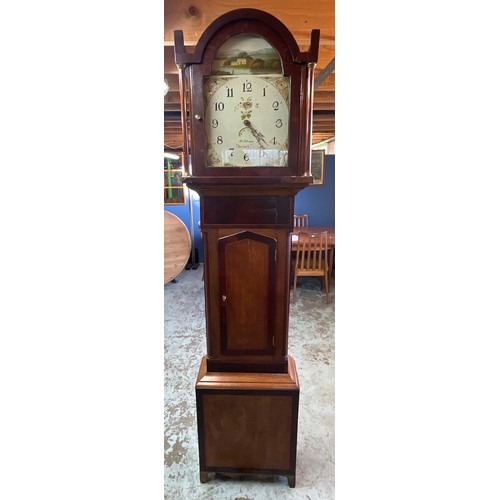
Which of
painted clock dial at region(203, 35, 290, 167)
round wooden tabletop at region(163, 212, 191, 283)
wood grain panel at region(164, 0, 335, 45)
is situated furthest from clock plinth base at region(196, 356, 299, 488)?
round wooden tabletop at region(163, 212, 191, 283)

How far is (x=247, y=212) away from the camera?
3.78 ft

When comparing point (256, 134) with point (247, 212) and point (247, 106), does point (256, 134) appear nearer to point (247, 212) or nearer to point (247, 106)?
point (247, 106)

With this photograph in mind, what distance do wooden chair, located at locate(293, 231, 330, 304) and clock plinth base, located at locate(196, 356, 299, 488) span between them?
2.22 meters

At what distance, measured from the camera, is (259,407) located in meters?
1.26

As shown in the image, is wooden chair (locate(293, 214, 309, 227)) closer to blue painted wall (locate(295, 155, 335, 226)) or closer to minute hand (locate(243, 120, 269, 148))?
blue painted wall (locate(295, 155, 335, 226))

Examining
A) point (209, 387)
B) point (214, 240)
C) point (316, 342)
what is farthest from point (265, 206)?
point (316, 342)

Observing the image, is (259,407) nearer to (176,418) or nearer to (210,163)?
(176,418)

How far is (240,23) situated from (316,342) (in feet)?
8.07

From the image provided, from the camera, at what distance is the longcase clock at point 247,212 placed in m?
1.02

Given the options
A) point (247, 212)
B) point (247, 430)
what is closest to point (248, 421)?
point (247, 430)

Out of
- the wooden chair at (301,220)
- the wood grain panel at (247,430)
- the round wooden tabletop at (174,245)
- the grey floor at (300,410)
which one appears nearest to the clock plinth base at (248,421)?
the wood grain panel at (247,430)

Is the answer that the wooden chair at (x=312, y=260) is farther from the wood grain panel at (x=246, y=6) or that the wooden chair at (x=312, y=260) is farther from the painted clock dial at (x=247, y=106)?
the painted clock dial at (x=247, y=106)

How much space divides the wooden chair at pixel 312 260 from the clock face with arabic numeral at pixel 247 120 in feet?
7.92

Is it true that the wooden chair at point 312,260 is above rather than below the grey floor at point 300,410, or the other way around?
above
